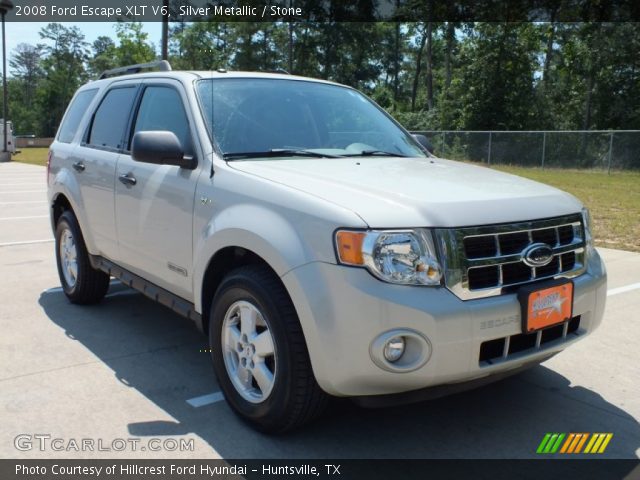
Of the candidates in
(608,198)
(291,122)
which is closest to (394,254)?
(291,122)

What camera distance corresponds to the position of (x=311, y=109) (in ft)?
14.4

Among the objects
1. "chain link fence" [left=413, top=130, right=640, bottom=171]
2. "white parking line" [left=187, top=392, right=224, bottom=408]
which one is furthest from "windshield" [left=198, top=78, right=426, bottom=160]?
"chain link fence" [left=413, top=130, right=640, bottom=171]

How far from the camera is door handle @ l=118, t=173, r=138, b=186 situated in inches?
174

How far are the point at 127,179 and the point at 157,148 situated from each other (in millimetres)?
909

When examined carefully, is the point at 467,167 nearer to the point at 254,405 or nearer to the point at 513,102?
the point at 254,405

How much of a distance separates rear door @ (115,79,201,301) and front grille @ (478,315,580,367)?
1.78 m

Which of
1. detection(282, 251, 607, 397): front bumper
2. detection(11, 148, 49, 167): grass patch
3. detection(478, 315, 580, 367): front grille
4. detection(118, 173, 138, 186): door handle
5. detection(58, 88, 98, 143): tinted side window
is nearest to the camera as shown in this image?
detection(282, 251, 607, 397): front bumper

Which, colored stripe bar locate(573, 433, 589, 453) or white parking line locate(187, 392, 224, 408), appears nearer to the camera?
colored stripe bar locate(573, 433, 589, 453)

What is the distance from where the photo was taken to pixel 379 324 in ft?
8.98

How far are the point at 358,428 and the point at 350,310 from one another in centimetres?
100

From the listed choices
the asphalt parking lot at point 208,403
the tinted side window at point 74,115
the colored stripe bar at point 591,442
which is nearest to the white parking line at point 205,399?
the asphalt parking lot at point 208,403

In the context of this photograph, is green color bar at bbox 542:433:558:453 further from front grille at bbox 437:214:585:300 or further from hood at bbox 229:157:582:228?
hood at bbox 229:157:582:228

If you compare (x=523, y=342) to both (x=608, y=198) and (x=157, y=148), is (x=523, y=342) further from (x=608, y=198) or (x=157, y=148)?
(x=608, y=198)

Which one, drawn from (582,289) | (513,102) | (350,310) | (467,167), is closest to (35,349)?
(350,310)
